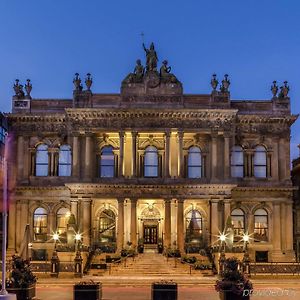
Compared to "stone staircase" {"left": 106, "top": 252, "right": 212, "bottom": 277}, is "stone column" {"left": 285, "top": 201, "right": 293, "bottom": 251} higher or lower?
higher

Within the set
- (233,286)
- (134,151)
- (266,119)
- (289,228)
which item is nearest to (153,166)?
(134,151)

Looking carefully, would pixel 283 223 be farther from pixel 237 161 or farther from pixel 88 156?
pixel 88 156

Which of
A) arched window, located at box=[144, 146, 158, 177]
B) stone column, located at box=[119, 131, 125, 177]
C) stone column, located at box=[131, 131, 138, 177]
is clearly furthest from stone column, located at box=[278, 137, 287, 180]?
stone column, located at box=[119, 131, 125, 177]

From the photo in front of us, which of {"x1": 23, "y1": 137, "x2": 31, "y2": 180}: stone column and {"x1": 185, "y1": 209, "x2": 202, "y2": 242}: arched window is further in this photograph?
{"x1": 23, "y1": 137, "x2": 31, "y2": 180}: stone column

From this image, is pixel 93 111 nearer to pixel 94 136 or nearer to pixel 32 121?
pixel 94 136

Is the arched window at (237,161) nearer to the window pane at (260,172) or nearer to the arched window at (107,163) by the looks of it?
the window pane at (260,172)

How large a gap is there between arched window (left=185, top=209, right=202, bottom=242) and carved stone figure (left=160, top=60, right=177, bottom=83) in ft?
39.8

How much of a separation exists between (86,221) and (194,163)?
11.2 metres

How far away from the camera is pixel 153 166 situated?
198 feet

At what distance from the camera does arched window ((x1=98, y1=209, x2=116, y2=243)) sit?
6066cm

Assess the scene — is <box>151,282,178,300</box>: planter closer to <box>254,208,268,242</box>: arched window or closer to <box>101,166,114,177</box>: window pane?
<box>101,166,114,177</box>: window pane

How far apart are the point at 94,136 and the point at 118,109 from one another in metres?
3.75

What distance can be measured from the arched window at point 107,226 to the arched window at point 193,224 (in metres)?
6.77

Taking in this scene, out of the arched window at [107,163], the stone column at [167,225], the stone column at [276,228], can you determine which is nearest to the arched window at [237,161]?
the stone column at [276,228]
